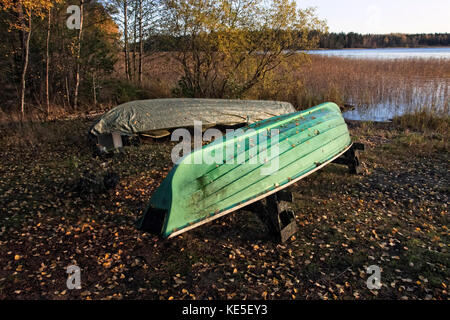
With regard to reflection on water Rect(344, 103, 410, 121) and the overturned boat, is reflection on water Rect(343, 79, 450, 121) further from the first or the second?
the overturned boat

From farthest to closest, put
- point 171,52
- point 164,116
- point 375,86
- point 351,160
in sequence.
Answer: point 375,86, point 171,52, point 164,116, point 351,160

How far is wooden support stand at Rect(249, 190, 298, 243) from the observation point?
13.6 feet

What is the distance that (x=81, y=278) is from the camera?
3514 millimetres

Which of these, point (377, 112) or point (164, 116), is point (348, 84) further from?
point (164, 116)

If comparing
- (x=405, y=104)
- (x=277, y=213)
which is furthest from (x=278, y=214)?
(x=405, y=104)

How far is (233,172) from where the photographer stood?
398cm

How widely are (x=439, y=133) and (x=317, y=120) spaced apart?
5.47 m

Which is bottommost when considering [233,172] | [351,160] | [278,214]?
[278,214]

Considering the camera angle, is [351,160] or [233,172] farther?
[351,160]

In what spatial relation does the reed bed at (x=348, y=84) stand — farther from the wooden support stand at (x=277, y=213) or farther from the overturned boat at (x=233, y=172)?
the wooden support stand at (x=277, y=213)

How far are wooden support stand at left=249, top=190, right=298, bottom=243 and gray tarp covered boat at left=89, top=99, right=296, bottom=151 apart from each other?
4.25 m

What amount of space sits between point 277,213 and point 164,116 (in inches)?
185

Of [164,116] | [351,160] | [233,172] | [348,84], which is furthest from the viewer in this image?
[348,84]

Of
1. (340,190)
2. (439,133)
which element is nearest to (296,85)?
(439,133)
